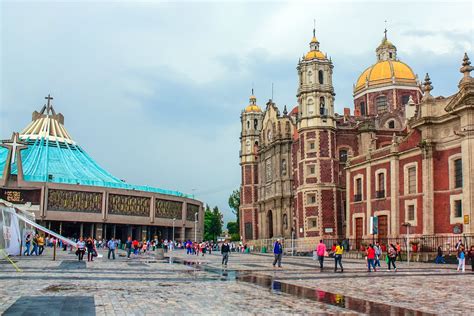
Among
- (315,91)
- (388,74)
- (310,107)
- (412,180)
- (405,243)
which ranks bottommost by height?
(405,243)

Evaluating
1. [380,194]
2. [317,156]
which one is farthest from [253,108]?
[380,194]

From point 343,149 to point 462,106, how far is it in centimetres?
2284

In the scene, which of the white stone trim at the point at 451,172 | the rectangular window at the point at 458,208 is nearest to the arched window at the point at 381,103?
the white stone trim at the point at 451,172

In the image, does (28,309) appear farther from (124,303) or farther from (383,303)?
(383,303)

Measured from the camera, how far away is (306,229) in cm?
5594

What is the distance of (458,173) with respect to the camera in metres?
37.4

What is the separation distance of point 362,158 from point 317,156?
749 centimetres

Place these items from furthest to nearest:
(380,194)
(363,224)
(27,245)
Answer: (363,224)
(380,194)
(27,245)

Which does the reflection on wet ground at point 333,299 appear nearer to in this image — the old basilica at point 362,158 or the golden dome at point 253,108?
the old basilica at point 362,158

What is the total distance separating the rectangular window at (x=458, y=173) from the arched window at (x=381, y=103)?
27.7 metres

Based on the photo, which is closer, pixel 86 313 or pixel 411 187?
pixel 86 313

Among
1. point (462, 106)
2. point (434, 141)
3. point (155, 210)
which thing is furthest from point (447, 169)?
point (155, 210)

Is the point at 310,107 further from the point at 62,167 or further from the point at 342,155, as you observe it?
the point at 62,167

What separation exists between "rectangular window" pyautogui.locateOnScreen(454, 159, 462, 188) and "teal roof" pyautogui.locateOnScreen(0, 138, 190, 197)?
165ft
